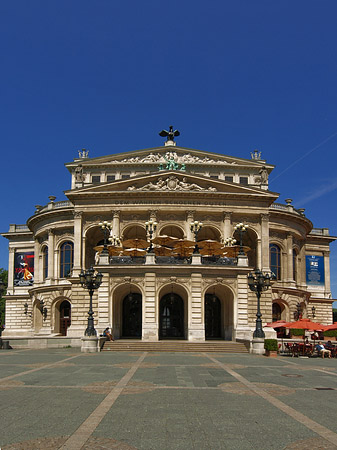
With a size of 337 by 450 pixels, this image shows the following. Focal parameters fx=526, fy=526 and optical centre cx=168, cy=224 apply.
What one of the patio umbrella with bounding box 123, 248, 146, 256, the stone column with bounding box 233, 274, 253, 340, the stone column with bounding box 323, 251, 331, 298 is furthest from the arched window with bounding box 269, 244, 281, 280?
the patio umbrella with bounding box 123, 248, 146, 256

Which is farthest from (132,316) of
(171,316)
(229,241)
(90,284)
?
(90,284)

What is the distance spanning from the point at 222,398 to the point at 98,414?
13.0 feet

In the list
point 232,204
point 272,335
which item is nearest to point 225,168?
point 232,204

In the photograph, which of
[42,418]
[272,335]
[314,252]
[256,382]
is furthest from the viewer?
[314,252]

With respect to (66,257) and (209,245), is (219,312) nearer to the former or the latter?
(209,245)

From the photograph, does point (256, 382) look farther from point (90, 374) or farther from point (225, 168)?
point (225, 168)

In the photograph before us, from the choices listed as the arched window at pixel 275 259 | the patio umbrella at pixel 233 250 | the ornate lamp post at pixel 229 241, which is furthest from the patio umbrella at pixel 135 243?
the arched window at pixel 275 259

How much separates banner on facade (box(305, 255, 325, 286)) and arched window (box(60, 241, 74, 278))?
31560mm

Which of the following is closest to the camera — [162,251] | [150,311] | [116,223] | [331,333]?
[150,311]

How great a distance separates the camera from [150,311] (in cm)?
4244

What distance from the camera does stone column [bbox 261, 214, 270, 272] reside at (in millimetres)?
58094

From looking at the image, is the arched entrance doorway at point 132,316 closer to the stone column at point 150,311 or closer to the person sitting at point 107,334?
the stone column at point 150,311

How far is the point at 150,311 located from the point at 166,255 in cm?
877

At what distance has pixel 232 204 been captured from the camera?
192ft
